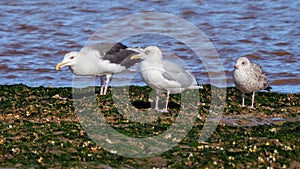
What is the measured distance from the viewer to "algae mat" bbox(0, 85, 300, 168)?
8062 mm

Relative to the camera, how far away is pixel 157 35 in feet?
69.8

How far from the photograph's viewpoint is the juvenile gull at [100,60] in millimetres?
12078

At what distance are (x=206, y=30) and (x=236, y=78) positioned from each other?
1057cm

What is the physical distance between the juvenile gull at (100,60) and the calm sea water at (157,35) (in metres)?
2.06

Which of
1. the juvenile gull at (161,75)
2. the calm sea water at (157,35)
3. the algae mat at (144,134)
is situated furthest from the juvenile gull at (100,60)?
the calm sea water at (157,35)

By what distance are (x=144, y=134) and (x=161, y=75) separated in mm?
1461

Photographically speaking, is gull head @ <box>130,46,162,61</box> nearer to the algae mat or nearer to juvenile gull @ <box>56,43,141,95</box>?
the algae mat

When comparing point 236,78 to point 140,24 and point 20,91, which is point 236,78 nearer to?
point 20,91

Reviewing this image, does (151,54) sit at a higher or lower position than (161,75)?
higher

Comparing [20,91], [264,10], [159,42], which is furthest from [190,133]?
[264,10]

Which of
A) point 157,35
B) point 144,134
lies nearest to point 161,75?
point 144,134

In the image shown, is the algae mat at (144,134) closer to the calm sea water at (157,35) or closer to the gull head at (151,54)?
the gull head at (151,54)

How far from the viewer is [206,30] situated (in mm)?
21891

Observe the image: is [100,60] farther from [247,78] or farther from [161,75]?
[247,78]
